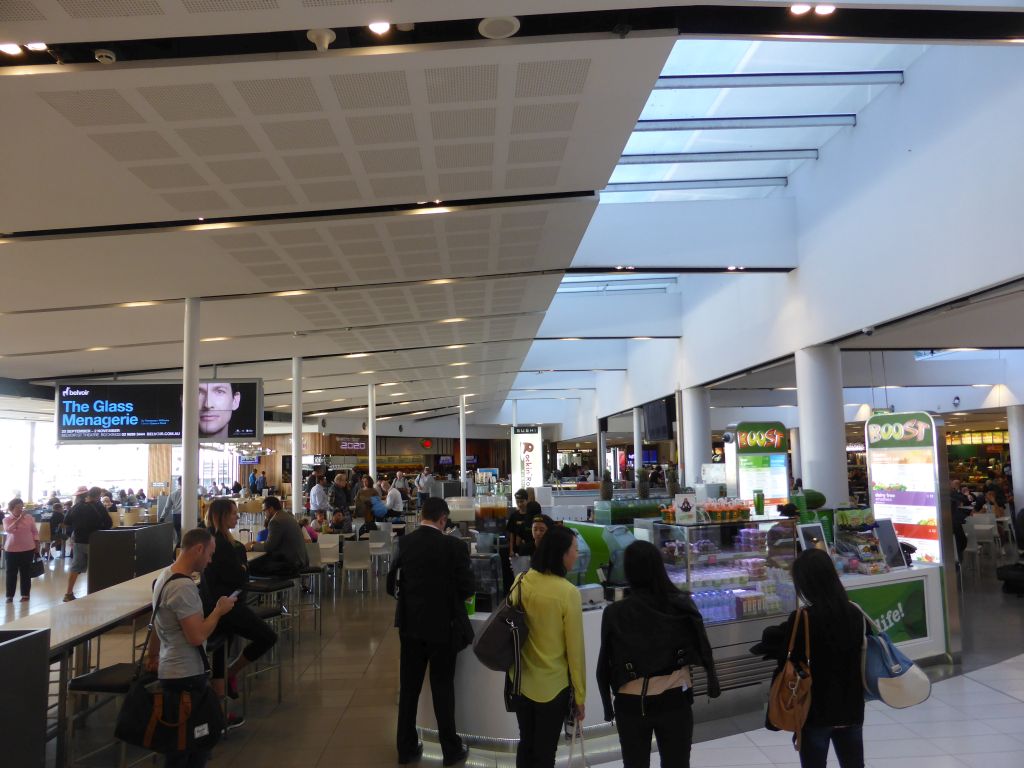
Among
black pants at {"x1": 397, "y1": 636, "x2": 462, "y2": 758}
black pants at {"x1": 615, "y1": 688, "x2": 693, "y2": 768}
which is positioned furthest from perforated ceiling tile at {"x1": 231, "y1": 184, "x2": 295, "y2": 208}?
black pants at {"x1": 615, "y1": 688, "x2": 693, "y2": 768}

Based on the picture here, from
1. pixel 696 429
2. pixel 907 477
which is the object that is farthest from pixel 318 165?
pixel 696 429

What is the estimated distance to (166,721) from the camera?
3.29 m

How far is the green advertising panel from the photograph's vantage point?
19.6 ft

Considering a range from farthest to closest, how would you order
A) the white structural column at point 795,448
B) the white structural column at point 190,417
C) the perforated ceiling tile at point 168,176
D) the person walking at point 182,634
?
the white structural column at point 795,448
the white structural column at point 190,417
the perforated ceiling tile at point 168,176
the person walking at point 182,634

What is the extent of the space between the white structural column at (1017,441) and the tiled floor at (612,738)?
10.8m

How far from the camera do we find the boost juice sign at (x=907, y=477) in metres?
7.03

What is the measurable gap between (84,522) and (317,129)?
27.1 feet

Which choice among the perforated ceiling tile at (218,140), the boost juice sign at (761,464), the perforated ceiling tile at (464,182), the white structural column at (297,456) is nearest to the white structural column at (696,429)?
the boost juice sign at (761,464)

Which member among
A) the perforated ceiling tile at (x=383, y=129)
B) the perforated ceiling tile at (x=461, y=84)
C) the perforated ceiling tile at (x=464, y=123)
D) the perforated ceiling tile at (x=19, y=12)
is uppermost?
the perforated ceiling tile at (x=461, y=84)

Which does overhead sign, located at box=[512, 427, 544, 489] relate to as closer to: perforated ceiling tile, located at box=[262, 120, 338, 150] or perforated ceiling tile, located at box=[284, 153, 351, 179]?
perforated ceiling tile, located at box=[284, 153, 351, 179]

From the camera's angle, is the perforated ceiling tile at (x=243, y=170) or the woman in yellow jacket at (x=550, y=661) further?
the perforated ceiling tile at (x=243, y=170)

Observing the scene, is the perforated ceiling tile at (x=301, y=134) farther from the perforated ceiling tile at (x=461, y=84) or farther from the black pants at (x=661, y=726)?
the black pants at (x=661, y=726)

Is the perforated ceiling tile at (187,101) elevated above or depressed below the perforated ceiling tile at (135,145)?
above

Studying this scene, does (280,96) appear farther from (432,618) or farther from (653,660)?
(653,660)
